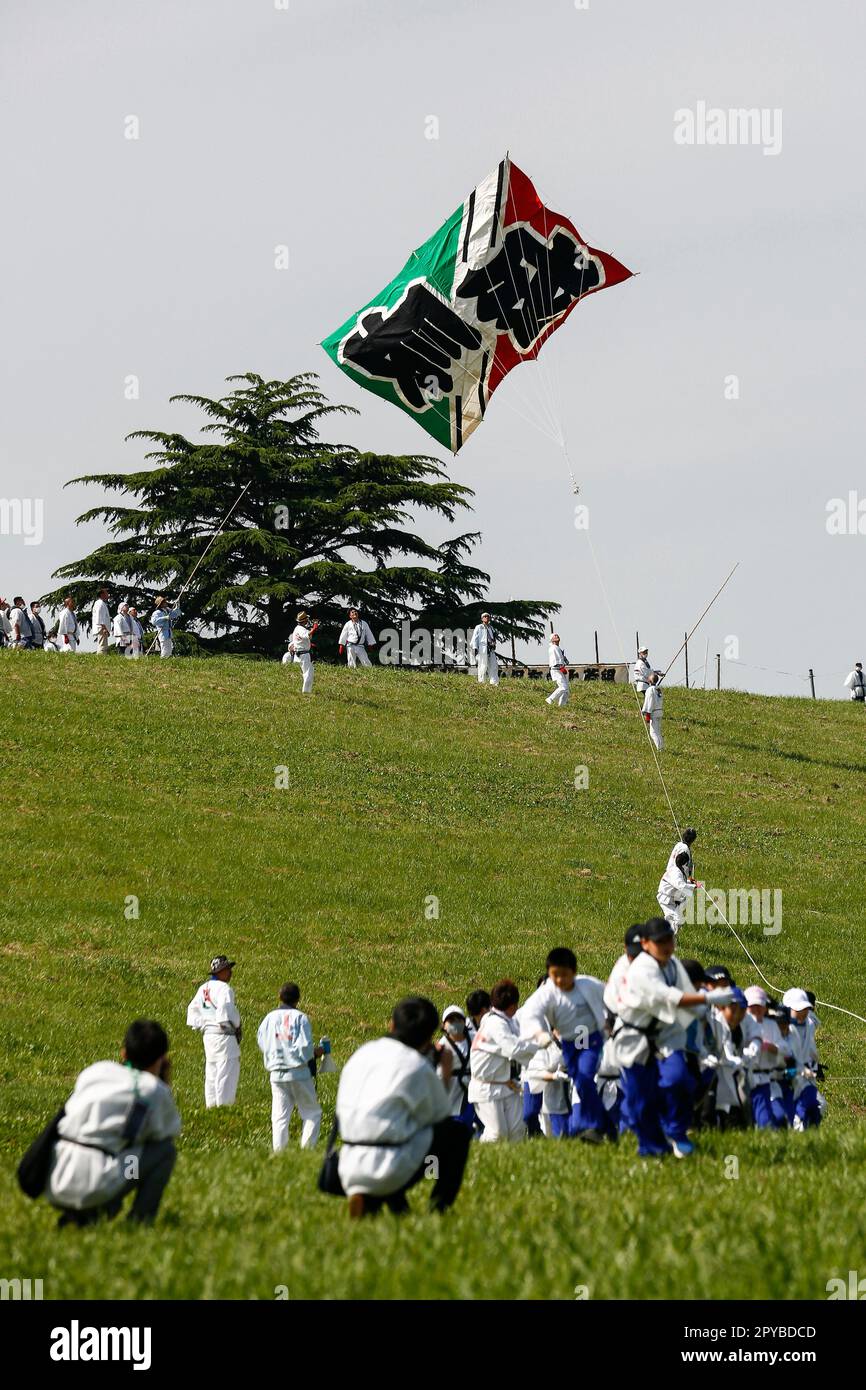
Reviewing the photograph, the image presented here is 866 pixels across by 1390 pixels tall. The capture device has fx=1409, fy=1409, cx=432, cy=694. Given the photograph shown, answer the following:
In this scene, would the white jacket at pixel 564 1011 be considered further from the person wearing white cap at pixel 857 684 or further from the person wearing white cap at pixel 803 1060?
the person wearing white cap at pixel 857 684

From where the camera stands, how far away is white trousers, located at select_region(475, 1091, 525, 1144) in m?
15.4

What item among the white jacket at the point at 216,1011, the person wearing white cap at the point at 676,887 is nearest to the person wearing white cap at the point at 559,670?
the person wearing white cap at the point at 676,887

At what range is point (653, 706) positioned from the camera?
47.9m

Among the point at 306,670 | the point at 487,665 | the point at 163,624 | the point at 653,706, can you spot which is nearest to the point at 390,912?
the point at 306,670

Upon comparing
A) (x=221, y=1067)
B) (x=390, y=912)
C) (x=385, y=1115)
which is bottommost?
(x=221, y=1067)

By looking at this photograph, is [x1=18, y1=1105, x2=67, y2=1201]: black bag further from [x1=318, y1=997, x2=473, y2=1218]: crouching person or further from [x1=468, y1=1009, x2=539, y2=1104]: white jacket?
[x1=468, y1=1009, x2=539, y2=1104]: white jacket

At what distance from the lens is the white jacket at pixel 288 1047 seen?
17734 mm

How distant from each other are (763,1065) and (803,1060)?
1223mm

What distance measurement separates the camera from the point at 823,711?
2422 inches

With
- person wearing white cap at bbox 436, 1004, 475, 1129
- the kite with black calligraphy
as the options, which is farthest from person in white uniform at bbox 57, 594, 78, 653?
person wearing white cap at bbox 436, 1004, 475, 1129

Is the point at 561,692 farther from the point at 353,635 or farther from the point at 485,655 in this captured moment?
the point at 353,635

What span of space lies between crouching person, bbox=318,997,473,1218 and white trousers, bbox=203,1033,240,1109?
10826mm

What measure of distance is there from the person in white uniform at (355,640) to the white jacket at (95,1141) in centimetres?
4604
